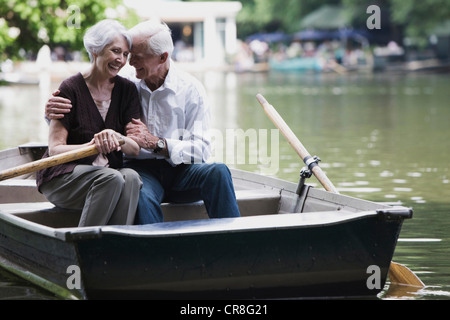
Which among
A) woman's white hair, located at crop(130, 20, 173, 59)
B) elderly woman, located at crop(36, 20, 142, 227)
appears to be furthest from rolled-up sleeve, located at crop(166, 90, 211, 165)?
woman's white hair, located at crop(130, 20, 173, 59)

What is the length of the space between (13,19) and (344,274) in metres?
18.8

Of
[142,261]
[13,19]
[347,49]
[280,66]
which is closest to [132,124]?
[142,261]

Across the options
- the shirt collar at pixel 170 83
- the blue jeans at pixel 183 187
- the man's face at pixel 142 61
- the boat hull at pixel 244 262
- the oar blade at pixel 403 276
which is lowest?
the oar blade at pixel 403 276

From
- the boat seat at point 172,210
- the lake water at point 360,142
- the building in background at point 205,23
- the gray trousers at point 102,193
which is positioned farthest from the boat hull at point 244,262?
the building in background at point 205,23

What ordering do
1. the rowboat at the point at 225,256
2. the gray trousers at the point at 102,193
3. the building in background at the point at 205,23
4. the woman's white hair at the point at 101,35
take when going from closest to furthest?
the rowboat at the point at 225,256 < the gray trousers at the point at 102,193 < the woman's white hair at the point at 101,35 < the building in background at the point at 205,23

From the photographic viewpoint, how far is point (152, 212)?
5.96m

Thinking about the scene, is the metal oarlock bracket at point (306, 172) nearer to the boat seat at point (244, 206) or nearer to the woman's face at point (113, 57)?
the boat seat at point (244, 206)

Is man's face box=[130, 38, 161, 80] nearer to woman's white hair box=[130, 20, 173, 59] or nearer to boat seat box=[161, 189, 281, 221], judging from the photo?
woman's white hair box=[130, 20, 173, 59]

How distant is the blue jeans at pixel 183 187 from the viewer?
5.99m

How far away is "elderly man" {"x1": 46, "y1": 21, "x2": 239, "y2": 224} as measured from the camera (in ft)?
19.8

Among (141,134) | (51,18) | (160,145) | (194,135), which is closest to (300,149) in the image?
(194,135)

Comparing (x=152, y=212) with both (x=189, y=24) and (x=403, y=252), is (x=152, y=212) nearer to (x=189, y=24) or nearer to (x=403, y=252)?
(x=403, y=252)

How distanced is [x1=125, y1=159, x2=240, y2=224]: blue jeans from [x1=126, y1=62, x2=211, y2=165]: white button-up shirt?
0.27ft

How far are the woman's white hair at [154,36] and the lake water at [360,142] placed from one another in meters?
1.65
